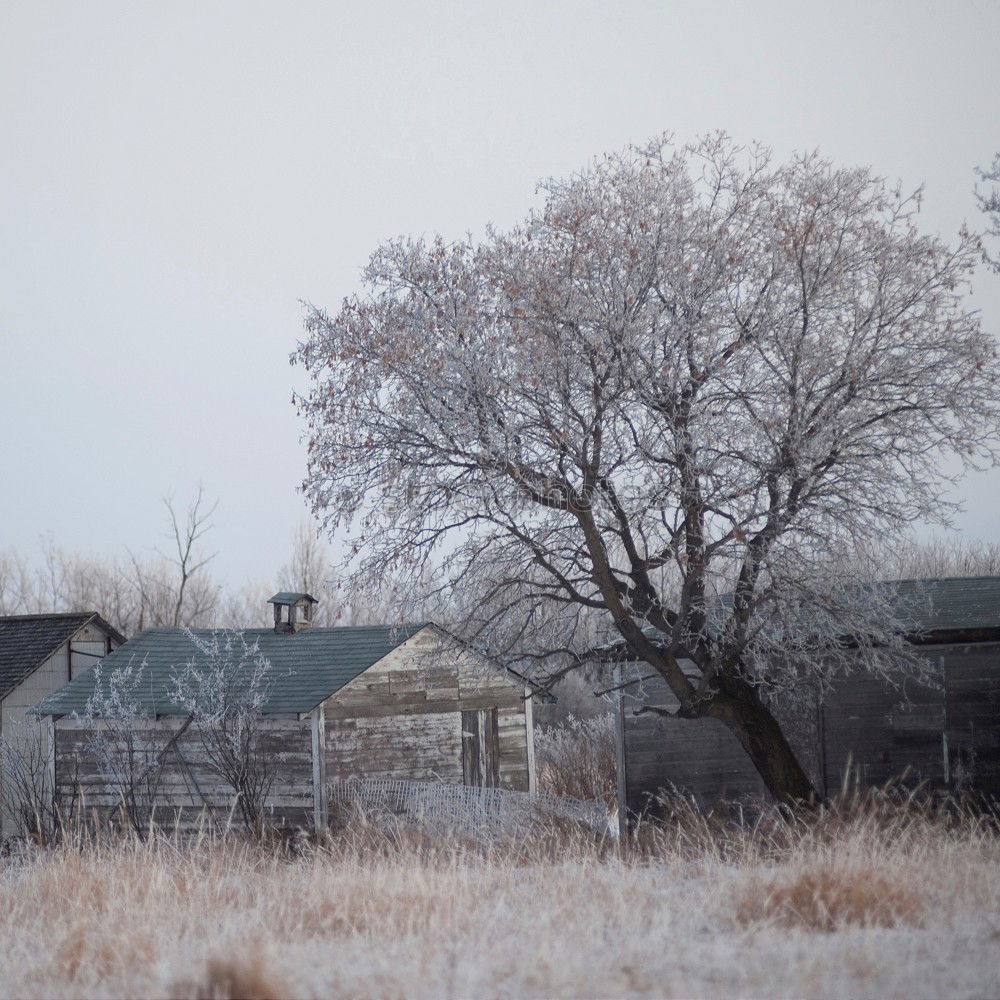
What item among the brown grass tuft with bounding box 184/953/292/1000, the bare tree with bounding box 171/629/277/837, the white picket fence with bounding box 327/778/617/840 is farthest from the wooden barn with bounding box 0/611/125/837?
the brown grass tuft with bounding box 184/953/292/1000

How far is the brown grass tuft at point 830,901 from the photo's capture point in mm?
7371

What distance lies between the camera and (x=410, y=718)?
22141 millimetres

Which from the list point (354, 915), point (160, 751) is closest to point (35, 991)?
point (354, 915)

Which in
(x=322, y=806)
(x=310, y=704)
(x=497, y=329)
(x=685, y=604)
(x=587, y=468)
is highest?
(x=497, y=329)

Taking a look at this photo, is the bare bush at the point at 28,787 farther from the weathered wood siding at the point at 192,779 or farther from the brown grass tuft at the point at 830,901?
the brown grass tuft at the point at 830,901

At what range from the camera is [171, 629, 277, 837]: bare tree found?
1883 centimetres

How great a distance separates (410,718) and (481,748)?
1.86 metres

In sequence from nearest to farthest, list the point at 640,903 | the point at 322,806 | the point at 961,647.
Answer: the point at 640,903
the point at 961,647
the point at 322,806

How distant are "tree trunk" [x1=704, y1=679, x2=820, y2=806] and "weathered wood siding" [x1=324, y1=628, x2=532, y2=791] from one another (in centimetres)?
705

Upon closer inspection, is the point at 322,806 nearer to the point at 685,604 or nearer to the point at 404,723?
the point at 404,723

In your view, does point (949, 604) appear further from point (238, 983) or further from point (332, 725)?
point (238, 983)

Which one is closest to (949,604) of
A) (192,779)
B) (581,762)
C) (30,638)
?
(192,779)

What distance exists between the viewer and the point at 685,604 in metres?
13.6

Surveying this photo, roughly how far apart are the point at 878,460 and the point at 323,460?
6.61m
